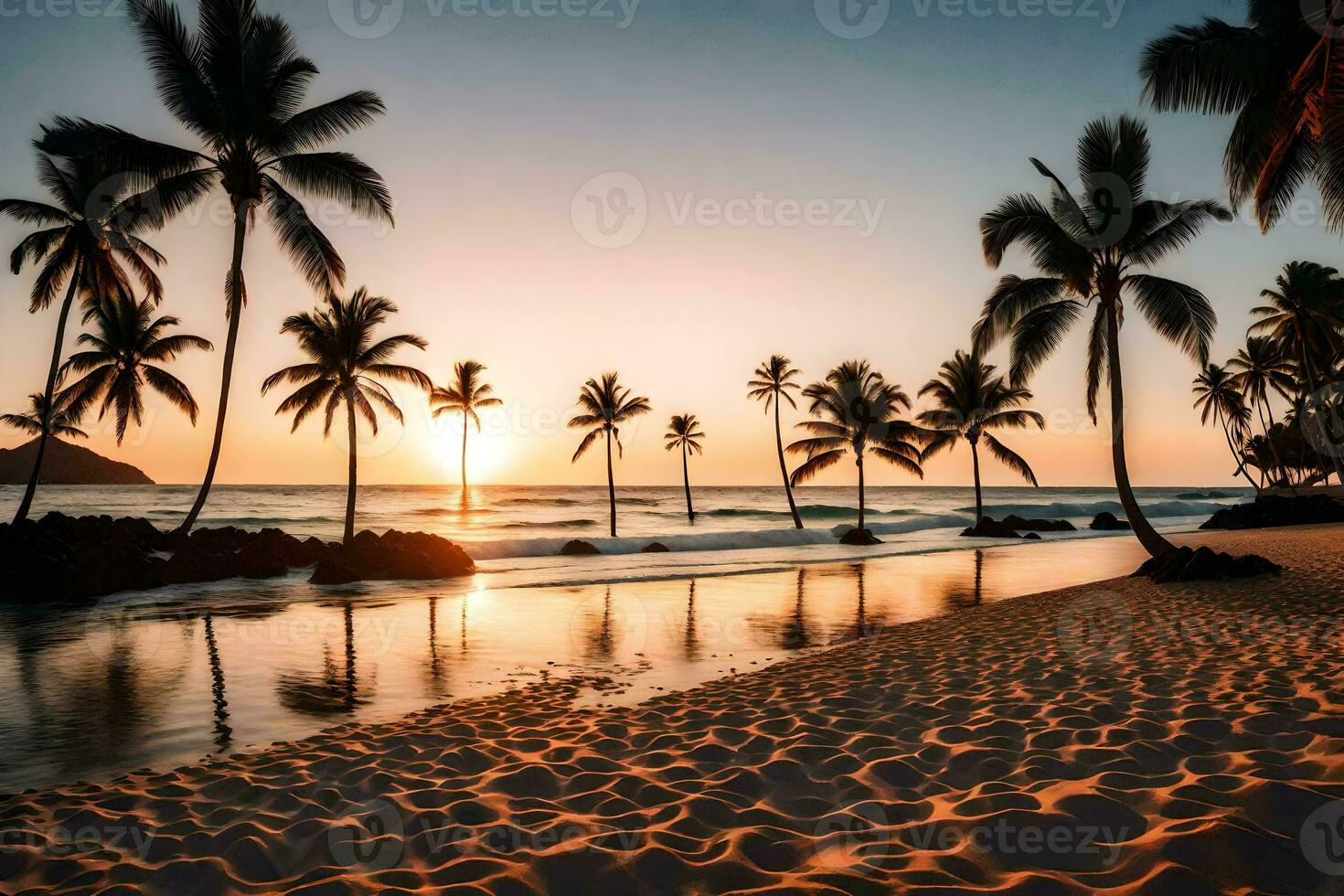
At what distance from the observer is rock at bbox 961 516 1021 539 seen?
40188 mm

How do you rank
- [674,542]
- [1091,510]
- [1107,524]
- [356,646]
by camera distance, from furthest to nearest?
[1091,510], [1107,524], [674,542], [356,646]

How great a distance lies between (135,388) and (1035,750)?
35860 millimetres

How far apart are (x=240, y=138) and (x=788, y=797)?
22.8 metres

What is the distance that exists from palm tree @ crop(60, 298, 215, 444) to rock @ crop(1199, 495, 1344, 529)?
160 feet

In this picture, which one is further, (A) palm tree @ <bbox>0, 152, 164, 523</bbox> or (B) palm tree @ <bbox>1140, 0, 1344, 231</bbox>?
(A) palm tree @ <bbox>0, 152, 164, 523</bbox>

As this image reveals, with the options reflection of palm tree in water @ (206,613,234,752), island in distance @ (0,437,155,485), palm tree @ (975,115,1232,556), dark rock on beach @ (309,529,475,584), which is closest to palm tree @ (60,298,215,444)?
dark rock on beach @ (309,529,475,584)

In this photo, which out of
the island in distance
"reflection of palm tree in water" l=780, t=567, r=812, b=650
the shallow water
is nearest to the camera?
the shallow water

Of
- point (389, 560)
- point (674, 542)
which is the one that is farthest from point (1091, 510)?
point (389, 560)

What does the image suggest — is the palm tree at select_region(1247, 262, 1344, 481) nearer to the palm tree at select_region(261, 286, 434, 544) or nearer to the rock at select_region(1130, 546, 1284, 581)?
the rock at select_region(1130, 546, 1284, 581)

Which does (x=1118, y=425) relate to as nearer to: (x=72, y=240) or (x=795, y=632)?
(x=795, y=632)

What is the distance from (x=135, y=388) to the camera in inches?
1142

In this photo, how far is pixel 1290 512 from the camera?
3198 centimetres

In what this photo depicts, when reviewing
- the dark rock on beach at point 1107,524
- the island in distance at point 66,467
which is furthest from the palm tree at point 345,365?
the island in distance at point 66,467

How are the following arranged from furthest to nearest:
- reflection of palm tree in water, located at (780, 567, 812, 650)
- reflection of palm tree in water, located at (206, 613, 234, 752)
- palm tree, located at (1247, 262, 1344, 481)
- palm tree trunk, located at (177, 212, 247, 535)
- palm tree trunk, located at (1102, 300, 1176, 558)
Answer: palm tree, located at (1247, 262, 1344, 481) → palm tree trunk, located at (177, 212, 247, 535) → palm tree trunk, located at (1102, 300, 1176, 558) → reflection of palm tree in water, located at (780, 567, 812, 650) → reflection of palm tree in water, located at (206, 613, 234, 752)
